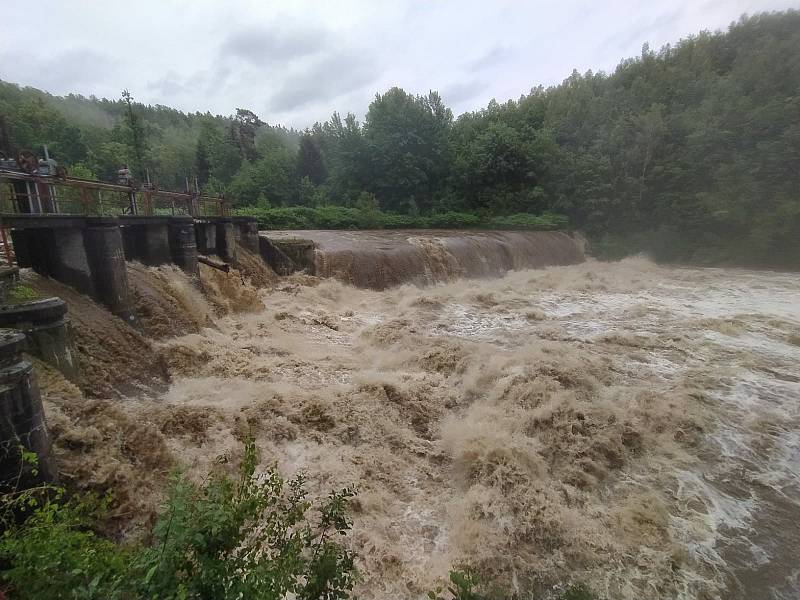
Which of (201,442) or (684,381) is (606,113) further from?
(201,442)

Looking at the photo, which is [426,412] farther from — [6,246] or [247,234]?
[247,234]

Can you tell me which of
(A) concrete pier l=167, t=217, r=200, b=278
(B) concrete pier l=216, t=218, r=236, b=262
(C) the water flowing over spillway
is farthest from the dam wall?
(C) the water flowing over spillway

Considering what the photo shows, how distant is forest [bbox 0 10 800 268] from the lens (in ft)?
69.3

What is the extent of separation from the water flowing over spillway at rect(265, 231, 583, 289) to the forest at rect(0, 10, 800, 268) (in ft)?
22.5

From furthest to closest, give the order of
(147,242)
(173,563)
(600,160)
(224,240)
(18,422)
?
(600,160), (224,240), (147,242), (18,422), (173,563)

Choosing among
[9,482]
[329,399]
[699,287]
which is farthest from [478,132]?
[9,482]

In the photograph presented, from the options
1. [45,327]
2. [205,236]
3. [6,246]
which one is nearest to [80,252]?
[6,246]

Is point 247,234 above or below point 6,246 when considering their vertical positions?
below

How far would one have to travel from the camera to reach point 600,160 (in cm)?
2702

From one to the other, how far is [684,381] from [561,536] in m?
4.31

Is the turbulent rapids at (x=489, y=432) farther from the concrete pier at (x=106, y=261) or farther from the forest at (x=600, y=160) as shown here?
the forest at (x=600, y=160)

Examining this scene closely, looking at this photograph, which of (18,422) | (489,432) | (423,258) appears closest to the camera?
(18,422)

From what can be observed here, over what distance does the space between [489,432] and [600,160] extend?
27.0 m

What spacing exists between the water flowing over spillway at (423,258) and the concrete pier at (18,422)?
416 inches
